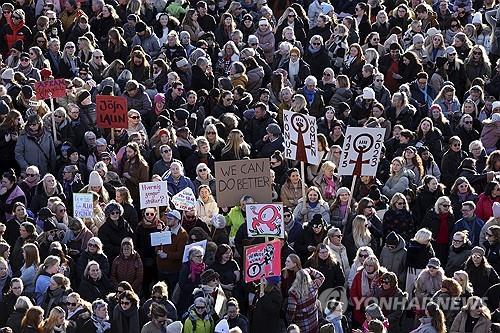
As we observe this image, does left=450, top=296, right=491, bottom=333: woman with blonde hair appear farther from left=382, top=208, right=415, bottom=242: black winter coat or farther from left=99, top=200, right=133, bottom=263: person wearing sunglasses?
left=99, top=200, right=133, bottom=263: person wearing sunglasses

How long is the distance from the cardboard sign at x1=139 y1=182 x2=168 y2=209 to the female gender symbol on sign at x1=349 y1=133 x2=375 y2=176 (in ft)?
7.66

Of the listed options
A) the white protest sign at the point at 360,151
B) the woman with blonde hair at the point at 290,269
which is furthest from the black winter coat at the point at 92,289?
the white protest sign at the point at 360,151

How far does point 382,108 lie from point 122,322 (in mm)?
6689

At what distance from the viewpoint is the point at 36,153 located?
70.2 feet

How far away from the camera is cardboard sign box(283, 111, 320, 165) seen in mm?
20469

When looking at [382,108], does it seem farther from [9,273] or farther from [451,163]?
[9,273]

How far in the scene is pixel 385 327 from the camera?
17438 millimetres

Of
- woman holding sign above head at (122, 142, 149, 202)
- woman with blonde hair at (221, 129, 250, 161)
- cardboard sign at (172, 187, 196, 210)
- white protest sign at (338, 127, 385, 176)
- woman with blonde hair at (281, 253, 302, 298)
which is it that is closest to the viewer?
woman with blonde hair at (281, 253, 302, 298)

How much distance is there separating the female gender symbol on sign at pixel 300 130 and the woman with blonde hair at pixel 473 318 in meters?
3.46

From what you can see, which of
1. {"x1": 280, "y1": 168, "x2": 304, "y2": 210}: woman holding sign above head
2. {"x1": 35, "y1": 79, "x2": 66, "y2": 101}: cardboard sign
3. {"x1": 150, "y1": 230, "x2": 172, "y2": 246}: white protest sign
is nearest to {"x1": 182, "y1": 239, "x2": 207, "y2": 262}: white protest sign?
{"x1": 150, "y1": 230, "x2": 172, "y2": 246}: white protest sign

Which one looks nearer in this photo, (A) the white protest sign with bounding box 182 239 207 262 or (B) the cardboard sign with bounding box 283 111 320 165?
(A) the white protest sign with bounding box 182 239 207 262

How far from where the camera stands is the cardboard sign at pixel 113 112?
2175 centimetres

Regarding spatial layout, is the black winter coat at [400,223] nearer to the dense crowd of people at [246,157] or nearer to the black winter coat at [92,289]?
the dense crowd of people at [246,157]

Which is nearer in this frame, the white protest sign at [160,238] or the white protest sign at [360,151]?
the white protest sign at [160,238]
